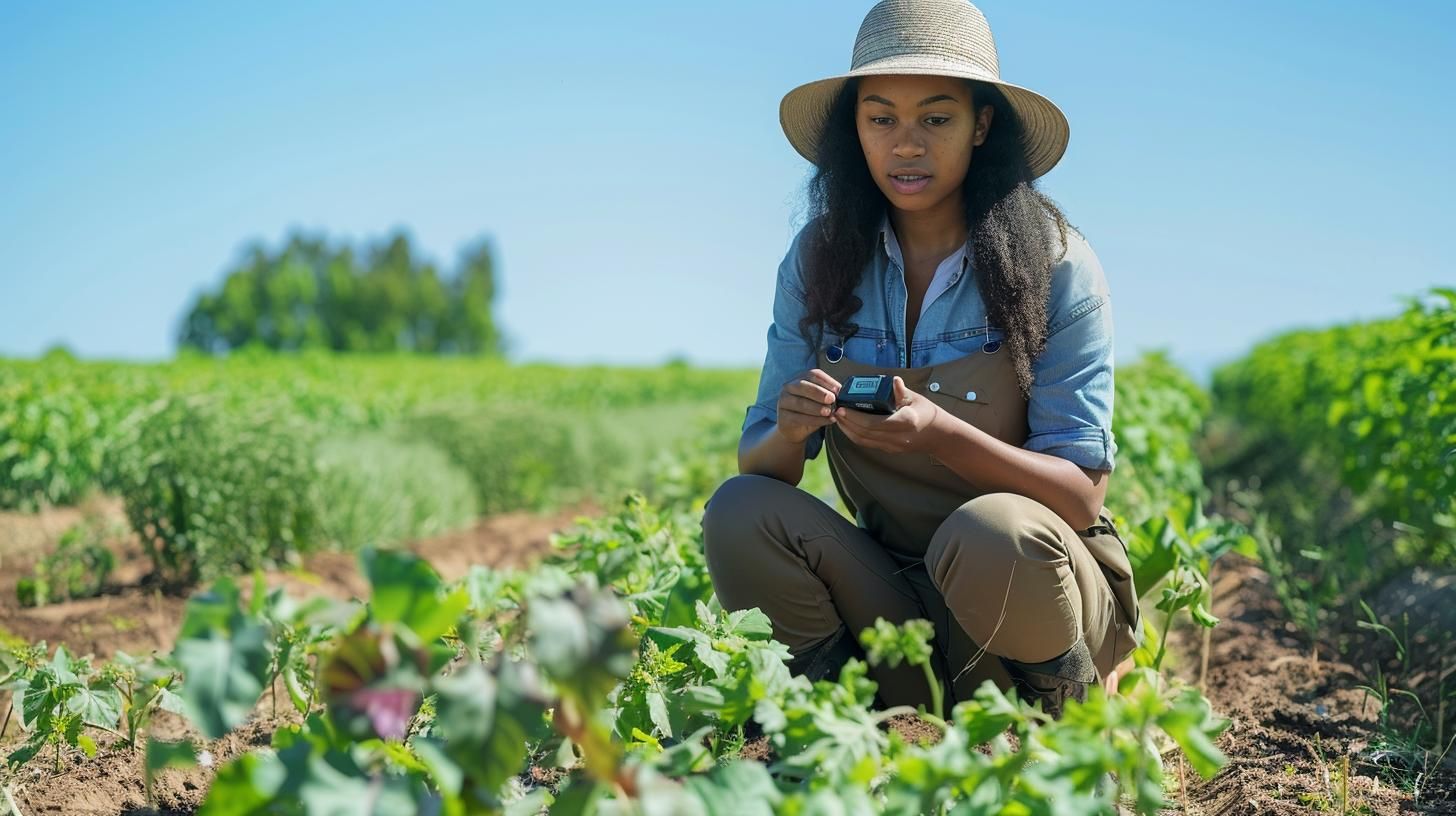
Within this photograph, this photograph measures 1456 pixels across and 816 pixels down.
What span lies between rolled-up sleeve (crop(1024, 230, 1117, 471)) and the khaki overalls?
0.08 meters

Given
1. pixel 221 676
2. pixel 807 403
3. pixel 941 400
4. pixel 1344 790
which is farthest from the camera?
pixel 941 400

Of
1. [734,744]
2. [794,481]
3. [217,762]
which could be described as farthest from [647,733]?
[217,762]

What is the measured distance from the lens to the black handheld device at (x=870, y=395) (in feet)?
7.23

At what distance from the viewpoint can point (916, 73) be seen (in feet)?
7.90

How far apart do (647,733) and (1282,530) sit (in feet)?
14.9

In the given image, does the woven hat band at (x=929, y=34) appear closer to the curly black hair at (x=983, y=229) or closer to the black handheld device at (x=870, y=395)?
the curly black hair at (x=983, y=229)

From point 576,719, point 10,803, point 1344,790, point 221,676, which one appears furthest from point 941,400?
point 10,803

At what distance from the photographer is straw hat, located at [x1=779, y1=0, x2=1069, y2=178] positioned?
8.01 feet

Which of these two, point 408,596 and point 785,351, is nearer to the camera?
point 408,596

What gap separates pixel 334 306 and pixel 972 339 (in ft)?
216

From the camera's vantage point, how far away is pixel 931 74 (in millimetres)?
2424

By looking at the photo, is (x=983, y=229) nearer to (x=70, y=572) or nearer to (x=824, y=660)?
(x=824, y=660)

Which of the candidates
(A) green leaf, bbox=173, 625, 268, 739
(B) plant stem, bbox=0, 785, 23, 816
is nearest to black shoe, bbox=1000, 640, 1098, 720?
(A) green leaf, bbox=173, 625, 268, 739

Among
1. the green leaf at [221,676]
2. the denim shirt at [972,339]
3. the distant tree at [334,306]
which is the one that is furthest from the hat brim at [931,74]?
the distant tree at [334,306]
